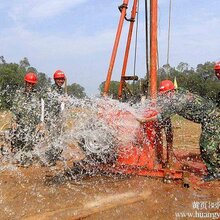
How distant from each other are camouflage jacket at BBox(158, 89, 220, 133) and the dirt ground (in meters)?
1.03

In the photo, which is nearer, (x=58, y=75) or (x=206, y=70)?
(x=58, y=75)

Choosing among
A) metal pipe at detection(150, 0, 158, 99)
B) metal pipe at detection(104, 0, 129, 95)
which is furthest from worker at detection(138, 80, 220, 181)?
metal pipe at detection(104, 0, 129, 95)

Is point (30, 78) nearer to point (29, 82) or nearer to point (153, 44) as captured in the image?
point (29, 82)

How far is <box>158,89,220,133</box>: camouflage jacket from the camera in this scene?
569 centimetres

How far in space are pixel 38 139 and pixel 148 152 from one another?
8.89 feet

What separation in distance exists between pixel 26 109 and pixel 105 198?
10.3ft

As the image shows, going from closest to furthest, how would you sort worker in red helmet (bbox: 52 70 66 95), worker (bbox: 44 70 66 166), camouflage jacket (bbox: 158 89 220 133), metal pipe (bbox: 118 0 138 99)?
camouflage jacket (bbox: 158 89 220 133) → worker (bbox: 44 70 66 166) → metal pipe (bbox: 118 0 138 99) → worker in red helmet (bbox: 52 70 66 95)

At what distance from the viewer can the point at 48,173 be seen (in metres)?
6.26

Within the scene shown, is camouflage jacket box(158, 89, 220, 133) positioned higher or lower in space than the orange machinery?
higher

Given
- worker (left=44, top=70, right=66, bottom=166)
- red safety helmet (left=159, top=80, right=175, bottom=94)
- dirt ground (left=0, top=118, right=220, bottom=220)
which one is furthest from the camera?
worker (left=44, top=70, right=66, bottom=166)

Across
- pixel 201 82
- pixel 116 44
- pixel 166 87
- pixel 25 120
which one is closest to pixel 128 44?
pixel 116 44

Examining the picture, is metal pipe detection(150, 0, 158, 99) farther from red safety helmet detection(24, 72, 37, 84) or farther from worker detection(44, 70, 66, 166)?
red safety helmet detection(24, 72, 37, 84)

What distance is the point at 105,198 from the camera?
4762 mm

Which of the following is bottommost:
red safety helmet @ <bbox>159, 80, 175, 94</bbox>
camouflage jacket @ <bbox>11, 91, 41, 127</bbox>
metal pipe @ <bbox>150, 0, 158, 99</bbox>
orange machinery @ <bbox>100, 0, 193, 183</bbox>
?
orange machinery @ <bbox>100, 0, 193, 183</bbox>
